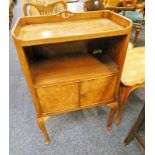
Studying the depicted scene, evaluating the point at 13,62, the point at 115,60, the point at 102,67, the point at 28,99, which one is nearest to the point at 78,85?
the point at 102,67

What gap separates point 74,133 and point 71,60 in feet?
2.26

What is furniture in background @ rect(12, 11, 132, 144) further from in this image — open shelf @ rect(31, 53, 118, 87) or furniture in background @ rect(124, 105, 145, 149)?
furniture in background @ rect(124, 105, 145, 149)

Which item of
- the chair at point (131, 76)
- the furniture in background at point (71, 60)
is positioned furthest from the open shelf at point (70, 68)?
the chair at point (131, 76)

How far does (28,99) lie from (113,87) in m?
1.06

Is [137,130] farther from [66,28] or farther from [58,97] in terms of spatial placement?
[66,28]

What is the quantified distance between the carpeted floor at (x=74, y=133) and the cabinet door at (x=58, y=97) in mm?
419

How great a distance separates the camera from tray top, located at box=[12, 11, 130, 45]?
686mm

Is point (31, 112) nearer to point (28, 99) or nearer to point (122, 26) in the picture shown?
point (28, 99)

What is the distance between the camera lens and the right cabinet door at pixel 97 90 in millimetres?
909

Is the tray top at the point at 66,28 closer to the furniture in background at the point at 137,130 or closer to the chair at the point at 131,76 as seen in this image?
the chair at the point at 131,76

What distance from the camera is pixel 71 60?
3.44 feet

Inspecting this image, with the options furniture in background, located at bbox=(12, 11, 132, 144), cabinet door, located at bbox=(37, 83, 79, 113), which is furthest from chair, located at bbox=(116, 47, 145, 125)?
cabinet door, located at bbox=(37, 83, 79, 113)

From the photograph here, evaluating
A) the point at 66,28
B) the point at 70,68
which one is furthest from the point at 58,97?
the point at 66,28

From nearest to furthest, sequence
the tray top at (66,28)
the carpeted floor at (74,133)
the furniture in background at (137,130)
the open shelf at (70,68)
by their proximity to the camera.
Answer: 1. the tray top at (66,28)
2. the open shelf at (70,68)
3. the furniture in background at (137,130)
4. the carpeted floor at (74,133)
